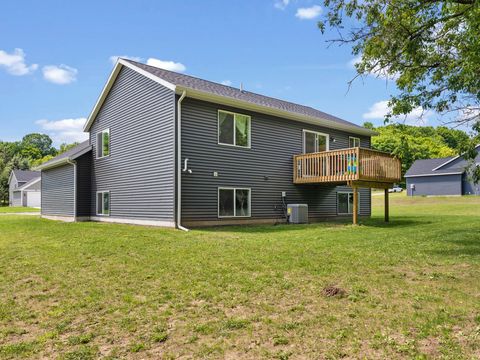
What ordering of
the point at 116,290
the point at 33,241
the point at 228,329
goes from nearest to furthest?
the point at 228,329 < the point at 116,290 < the point at 33,241

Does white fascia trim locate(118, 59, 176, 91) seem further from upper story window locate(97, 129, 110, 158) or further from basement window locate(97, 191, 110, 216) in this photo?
basement window locate(97, 191, 110, 216)

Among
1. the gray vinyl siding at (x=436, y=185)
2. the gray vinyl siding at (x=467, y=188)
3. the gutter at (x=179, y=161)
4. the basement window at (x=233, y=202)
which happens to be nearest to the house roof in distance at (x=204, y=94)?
the gutter at (x=179, y=161)

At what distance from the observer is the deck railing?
1267 cm

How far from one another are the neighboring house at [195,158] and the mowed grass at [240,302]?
17.4 ft

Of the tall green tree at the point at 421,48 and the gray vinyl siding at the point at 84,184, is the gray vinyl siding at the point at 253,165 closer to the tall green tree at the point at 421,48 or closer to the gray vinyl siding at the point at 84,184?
the tall green tree at the point at 421,48

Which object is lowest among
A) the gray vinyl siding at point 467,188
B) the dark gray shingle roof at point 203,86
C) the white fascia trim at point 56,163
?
the gray vinyl siding at point 467,188

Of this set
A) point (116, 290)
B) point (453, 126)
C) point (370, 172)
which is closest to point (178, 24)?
point (370, 172)

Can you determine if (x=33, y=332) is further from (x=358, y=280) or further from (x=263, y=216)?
(x=263, y=216)

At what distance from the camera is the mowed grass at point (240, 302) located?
124 inches

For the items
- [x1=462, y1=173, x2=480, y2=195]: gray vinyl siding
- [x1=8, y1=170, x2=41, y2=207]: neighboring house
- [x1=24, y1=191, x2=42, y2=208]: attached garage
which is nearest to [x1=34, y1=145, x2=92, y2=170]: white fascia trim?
[x1=24, y1=191, x2=42, y2=208]: attached garage

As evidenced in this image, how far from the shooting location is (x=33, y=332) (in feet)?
11.7

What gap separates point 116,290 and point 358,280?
3.13 meters

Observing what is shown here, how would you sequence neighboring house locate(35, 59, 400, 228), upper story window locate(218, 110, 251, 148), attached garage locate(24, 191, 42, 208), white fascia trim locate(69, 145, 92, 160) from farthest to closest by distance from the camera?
attached garage locate(24, 191, 42, 208), white fascia trim locate(69, 145, 92, 160), upper story window locate(218, 110, 251, 148), neighboring house locate(35, 59, 400, 228)

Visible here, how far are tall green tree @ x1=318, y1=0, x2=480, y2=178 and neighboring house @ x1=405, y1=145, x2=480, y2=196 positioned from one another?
1169 inches
